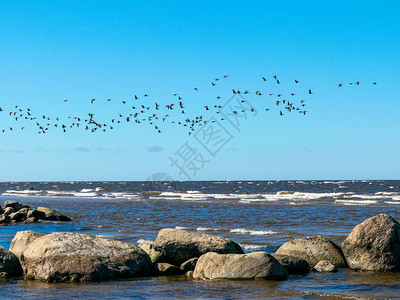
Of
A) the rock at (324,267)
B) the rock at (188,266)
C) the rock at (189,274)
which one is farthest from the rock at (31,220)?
the rock at (324,267)

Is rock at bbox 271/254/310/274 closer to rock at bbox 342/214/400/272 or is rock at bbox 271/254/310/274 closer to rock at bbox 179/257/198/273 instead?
rock at bbox 342/214/400/272

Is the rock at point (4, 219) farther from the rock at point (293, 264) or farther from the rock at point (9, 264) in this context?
the rock at point (293, 264)

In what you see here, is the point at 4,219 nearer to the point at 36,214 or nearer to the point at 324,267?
the point at 36,214

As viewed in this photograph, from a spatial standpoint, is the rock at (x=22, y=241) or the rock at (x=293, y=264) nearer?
the rock at (x=293, y=264)

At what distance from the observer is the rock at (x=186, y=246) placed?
13.1 meters

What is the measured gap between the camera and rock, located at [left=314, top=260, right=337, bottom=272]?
12430 mm

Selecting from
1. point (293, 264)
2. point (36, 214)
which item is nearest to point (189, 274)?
point (293, 264)

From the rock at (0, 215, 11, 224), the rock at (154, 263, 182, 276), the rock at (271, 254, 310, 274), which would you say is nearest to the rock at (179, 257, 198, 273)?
the rock at (154, 263, 182, 276)

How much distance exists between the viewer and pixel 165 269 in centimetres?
1214

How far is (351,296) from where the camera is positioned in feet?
31.4

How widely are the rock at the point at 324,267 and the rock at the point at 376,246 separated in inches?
27.7

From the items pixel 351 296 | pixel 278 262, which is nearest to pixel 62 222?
pixel 278 262

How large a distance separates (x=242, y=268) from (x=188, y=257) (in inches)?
93.4

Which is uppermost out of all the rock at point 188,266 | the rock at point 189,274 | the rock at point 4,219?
the rock at point 4,219
